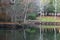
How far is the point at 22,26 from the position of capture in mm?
13734

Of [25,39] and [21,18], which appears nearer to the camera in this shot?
[25,39]

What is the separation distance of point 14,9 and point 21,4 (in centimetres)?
80

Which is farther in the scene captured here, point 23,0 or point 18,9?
point 23,0

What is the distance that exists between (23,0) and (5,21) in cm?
260

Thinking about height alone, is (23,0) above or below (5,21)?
above

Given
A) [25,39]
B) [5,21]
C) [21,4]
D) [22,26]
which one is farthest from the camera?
[21,4]

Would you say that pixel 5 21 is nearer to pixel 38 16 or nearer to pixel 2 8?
pixel 2 8

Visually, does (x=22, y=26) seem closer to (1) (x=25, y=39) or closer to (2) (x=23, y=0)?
(2) (x=23, y=0)

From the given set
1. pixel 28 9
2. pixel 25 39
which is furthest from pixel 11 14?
pixel 25 39

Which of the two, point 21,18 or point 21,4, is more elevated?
point 21,4

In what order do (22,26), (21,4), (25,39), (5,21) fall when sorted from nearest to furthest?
(25,39) → (22,26) → (5,21) → (21,4)

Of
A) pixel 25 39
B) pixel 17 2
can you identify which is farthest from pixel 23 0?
pixel 25 39

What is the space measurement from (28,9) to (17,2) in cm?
98

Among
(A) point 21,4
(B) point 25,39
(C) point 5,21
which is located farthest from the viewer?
(A) point 21,4
